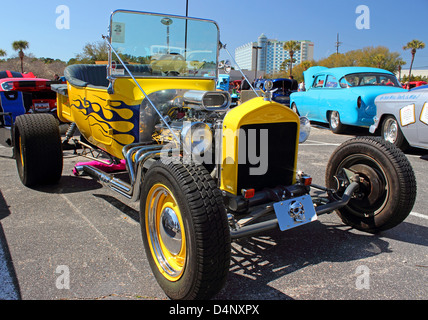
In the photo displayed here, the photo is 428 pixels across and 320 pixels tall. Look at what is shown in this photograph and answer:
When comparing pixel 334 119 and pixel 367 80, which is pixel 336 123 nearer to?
pixel 334 119

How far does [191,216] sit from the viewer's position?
2195mm

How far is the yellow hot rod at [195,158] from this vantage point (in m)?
2.30

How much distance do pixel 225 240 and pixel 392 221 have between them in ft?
6.27

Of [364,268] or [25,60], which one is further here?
[25,60]

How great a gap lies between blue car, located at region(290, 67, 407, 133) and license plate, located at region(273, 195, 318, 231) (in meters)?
7.18

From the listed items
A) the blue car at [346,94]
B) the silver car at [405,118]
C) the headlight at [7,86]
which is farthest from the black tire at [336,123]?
the headlight at [7,86]

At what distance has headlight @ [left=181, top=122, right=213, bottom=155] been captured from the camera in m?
3.13

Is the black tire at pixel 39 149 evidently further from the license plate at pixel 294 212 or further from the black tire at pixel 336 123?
the black tire at pixel 336 123

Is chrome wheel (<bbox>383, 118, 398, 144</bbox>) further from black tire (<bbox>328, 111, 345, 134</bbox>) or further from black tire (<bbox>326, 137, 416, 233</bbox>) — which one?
black tire (<bbox>326, 137, 416, 233</bbox>)

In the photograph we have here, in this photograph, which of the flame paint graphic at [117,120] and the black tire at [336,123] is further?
the black tire at [336,123]

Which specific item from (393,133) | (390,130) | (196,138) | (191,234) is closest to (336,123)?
(390,130)

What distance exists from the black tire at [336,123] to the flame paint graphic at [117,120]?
25.3 ft
